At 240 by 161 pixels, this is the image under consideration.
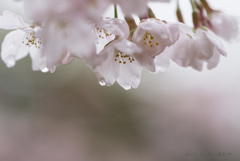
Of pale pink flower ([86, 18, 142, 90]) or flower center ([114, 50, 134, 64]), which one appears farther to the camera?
flower center ([114, 50, 134, 64])

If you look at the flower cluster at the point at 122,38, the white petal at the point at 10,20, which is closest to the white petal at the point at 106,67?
the flower cluster at the point at 122,38

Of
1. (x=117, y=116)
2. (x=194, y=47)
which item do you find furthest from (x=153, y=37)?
(x=117, y=116)

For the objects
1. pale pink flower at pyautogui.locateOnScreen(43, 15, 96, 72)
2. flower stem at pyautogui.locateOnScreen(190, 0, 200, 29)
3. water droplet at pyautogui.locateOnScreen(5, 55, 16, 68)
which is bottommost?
water droplet at pyautogui.locateOnScreen(5, 55, 16, 68)

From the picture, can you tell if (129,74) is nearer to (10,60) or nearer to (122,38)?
(122,38)

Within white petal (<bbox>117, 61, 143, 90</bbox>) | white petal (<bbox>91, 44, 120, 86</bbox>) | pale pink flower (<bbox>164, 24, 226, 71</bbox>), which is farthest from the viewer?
white petal (<bbox>117, 61, 143, 90</bbox>)

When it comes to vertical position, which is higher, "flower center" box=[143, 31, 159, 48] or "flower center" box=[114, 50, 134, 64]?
"flower center" box=[143, 31, 159, 48]

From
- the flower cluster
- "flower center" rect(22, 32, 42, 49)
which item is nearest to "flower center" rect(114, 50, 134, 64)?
the flower cluster

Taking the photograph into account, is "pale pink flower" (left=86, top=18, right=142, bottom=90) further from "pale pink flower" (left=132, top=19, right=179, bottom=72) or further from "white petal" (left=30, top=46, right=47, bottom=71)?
"white petal" (left=30, top=46, right=47, bottom=71)
